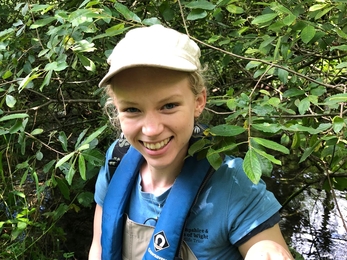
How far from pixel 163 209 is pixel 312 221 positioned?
2.37m

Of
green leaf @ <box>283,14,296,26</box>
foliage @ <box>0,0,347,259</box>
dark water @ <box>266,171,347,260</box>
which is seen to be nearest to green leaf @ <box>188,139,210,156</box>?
foliage @ <box>0,0,347,259</box>

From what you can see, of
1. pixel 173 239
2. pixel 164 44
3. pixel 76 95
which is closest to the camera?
pixel 164 44

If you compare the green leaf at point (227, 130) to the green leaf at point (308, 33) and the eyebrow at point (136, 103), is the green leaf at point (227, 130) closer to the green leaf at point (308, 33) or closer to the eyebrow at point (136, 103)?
the eyebrow at point (136, 103)

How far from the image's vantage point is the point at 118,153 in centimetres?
166

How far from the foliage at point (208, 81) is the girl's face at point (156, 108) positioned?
3.7 inches

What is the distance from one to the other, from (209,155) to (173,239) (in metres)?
0.34

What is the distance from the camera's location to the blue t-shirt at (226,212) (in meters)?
1.24

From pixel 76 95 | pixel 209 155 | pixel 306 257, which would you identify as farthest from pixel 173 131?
pixel 306 257

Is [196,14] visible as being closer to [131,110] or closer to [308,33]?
[308,33]

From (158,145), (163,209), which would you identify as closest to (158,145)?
(158,145)

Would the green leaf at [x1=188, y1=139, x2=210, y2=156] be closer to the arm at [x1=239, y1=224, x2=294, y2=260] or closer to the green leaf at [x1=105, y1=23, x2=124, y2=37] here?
the arm at [x1=239, y1=224, x2=294, y2=260]

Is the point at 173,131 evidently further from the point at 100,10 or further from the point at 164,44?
→ the point at 100,10

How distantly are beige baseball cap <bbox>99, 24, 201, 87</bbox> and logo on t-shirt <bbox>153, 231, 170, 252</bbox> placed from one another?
56cm

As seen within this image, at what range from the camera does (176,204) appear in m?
1.35
